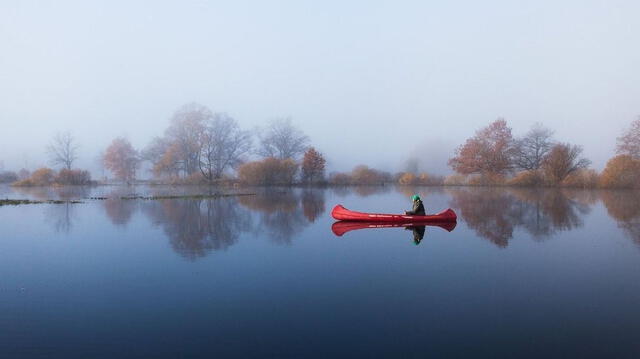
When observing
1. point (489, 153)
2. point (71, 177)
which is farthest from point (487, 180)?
point (71, 177)

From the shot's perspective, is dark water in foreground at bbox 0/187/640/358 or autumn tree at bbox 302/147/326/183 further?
autumn tree at bbox 302/147/326/183

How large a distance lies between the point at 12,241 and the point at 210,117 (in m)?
46.8

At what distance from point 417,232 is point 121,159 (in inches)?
2486

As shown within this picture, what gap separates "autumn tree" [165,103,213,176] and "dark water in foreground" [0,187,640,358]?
42775 mm

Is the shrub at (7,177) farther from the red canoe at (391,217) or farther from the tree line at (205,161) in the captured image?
the red canoe at (391,217)

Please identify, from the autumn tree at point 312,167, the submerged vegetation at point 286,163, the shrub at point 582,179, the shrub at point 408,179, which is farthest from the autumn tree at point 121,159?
the shrub at point 582,179

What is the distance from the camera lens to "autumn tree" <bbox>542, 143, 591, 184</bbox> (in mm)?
53438

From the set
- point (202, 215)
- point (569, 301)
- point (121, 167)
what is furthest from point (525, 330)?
point (121, 167)

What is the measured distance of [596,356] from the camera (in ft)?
16.6

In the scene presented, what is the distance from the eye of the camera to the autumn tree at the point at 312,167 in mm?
61469

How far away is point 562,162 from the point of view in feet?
177

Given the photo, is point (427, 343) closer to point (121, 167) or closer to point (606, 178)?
point (606, 178)

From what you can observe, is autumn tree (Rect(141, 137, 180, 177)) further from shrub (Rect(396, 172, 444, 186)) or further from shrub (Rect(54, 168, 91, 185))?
shrub (Rect(396, 172, 444, 186))

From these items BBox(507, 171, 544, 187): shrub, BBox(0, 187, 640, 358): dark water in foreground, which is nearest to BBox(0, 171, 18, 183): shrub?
BBox(0, 187, 640, 358): dark water in foreground
